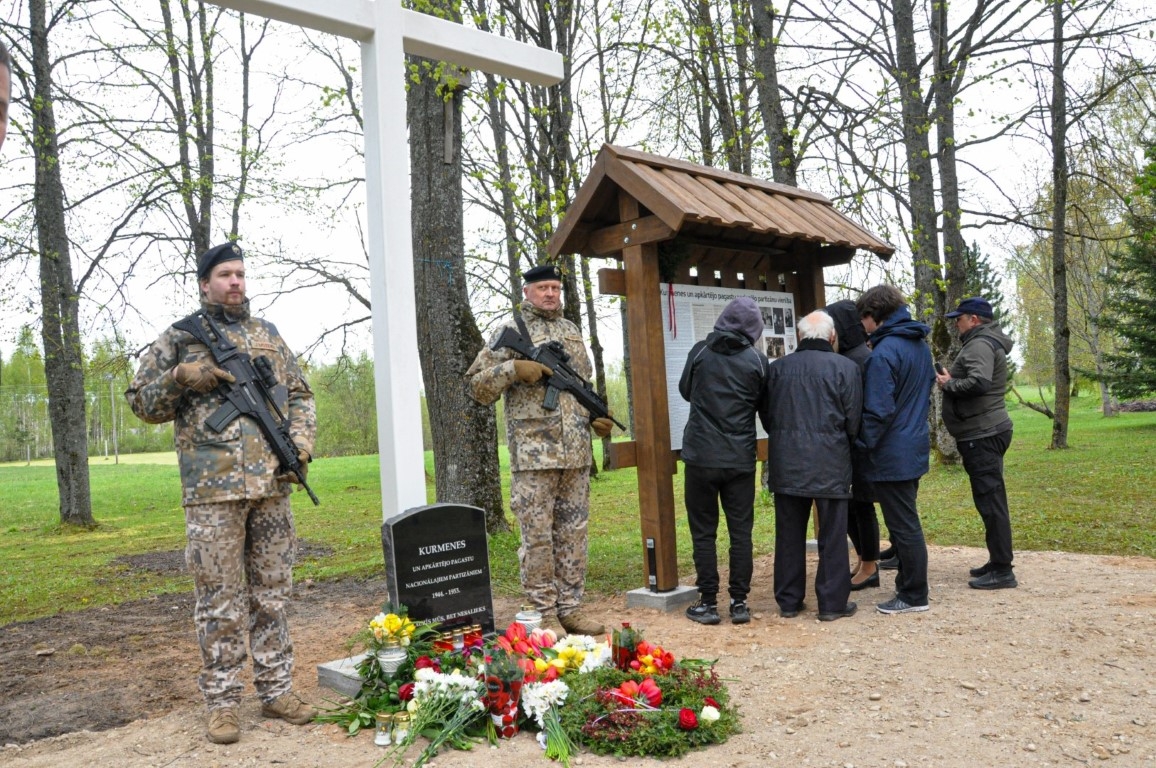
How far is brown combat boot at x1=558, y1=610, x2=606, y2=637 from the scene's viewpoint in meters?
5.24

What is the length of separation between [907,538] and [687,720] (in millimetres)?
2622

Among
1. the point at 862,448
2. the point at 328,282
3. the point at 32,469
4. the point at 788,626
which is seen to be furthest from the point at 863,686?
the point at 32,469

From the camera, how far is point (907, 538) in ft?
18.1

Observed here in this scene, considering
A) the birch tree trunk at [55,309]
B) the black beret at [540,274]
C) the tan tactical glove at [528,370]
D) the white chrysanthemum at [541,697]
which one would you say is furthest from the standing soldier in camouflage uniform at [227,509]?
the birch tree trunk at [55,309]

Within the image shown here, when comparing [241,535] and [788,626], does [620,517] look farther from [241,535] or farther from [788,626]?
[241,535]

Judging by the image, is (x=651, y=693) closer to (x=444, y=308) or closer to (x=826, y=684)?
(x=826, y=684)

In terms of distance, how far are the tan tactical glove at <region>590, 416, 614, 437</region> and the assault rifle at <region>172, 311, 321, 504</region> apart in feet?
6.57

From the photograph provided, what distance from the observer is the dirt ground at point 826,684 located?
11.4ft

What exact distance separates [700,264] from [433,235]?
3.04 m

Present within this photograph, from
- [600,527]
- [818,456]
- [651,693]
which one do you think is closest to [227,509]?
[651,693]

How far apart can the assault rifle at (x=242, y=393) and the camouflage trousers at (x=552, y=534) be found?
1515 millimetres

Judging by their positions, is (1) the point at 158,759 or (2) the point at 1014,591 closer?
(1) the point at 158,759

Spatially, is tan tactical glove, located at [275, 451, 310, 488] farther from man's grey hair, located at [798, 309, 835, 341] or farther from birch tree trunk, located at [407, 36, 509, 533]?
birch tree trunk, located at [407, 36, 509, 533]

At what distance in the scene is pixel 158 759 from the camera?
3.59m
